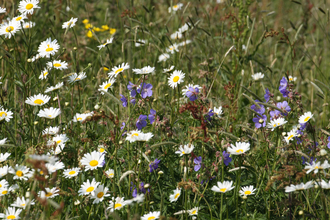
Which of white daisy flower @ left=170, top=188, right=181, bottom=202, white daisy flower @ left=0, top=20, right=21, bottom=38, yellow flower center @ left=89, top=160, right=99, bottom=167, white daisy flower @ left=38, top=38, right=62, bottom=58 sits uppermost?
white daisy flower @ left=0, top=20, right=21, bottom=38

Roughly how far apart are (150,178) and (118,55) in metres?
Result: 2.81

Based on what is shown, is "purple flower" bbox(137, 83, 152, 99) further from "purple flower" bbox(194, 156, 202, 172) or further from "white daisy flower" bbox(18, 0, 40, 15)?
"white daisy flower" bbox(18, 0, 40, 15)

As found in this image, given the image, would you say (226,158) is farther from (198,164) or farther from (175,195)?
(175,195)

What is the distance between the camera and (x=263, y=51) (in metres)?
4.96

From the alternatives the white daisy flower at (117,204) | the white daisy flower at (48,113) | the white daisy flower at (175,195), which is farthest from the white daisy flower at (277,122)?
the white daisy flower at (48,113)

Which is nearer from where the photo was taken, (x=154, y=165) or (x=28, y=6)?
(x=154, y=165)

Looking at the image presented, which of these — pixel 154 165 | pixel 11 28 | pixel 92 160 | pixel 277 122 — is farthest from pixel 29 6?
pixel 277 122

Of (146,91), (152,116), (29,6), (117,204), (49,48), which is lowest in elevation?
(117,204)

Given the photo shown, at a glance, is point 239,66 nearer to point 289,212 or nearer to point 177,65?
point 177,65

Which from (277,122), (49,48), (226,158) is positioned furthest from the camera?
(49,48)

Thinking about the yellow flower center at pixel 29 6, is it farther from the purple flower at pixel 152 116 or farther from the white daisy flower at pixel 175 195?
the white daisy flower at pixel 175 195

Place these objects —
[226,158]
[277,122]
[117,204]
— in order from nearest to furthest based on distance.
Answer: [117,204] → [277,122] → [226,158]

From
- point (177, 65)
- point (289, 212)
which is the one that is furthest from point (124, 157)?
point (177, 65)

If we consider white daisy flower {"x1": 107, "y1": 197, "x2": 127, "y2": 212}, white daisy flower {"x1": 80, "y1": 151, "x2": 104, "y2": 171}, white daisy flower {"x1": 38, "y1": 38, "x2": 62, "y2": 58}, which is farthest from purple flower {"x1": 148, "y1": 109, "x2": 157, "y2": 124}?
white daisy flower {"x1": 38, "y1": 38, "x2": 62, "y2": 58}
